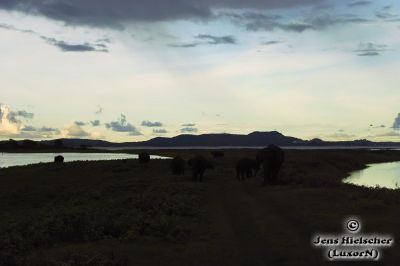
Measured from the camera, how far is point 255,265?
12930mm

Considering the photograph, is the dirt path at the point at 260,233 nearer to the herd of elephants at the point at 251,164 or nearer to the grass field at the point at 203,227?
the grass field at the point at 203,227

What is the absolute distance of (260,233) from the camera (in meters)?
16.7

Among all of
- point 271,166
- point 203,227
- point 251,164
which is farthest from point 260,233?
point 251,164

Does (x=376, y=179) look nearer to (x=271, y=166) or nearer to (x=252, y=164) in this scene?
(x=252, y=164)

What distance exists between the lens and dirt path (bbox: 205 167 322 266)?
1362 cm

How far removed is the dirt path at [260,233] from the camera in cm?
1362

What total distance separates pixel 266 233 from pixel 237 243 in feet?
5.20

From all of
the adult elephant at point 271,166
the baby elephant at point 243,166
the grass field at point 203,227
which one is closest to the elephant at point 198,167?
the baby elephant at point 243,166

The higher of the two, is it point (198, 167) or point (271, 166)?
point (271, 166)

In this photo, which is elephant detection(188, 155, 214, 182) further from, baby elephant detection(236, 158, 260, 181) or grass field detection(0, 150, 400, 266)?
grass field detection(0, 150, 400, 266)

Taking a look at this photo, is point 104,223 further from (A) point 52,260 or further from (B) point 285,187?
(B) point 285,187

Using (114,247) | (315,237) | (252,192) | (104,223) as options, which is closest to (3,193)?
(252,192)

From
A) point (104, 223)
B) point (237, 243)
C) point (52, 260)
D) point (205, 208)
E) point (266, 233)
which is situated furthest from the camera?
point (205, 208)

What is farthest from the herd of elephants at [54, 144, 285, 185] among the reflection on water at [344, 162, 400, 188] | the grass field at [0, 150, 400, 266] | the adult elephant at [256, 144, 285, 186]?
the reflection on water at [344, 162, 400, 188]
